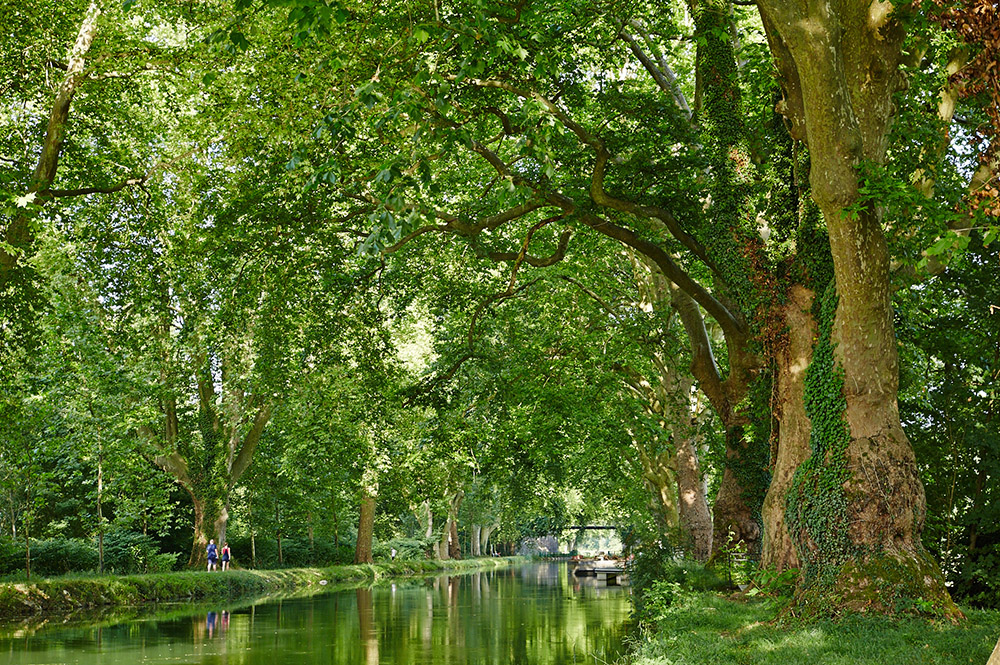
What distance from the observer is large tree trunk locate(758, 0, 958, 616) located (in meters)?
8.98

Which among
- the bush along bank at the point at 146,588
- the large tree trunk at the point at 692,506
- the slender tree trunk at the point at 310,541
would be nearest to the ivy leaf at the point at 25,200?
the bush along bank at the point at 146,588

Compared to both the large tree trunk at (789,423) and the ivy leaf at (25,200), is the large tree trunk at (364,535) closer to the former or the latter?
the ivy leaf at (25,200)

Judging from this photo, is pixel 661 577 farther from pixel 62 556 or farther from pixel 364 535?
pixel 364 535

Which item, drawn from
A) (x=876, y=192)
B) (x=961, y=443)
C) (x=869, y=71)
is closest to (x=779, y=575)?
(x=961, y=443)

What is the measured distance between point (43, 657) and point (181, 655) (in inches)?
72.6

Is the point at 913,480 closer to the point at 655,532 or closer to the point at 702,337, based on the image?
the point at 702,337

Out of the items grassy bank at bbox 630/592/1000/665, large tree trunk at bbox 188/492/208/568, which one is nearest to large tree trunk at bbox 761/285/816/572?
Result: grassy bank at bbox 630/592/1000/665

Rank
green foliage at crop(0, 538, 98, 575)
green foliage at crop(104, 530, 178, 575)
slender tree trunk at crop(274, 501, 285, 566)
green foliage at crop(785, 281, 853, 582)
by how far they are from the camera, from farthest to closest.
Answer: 1. slender tree trunk at crop(274, 501, 285, 566)
2. green foliage at crop(104, 530, 178, 575)
3. green foliage at crop(0, 538, 98, 575)
4. green foliage at crop(785, 281, 853, 582)

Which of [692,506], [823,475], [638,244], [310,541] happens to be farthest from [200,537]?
[823,475]

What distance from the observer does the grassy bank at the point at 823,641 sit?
280 inches

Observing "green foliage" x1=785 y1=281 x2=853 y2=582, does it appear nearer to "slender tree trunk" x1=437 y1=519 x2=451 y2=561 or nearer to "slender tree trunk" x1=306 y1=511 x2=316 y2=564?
"slender tree trunk" x1=306 y1=511 x2=316 y2=564

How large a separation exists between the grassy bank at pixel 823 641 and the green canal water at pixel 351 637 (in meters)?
2.40

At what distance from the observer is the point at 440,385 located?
782 inches

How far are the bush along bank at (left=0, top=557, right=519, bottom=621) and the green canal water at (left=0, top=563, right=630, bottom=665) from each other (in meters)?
2.49
